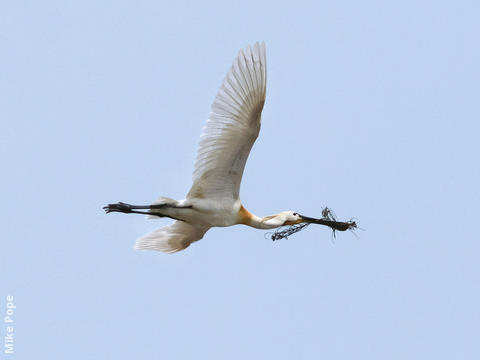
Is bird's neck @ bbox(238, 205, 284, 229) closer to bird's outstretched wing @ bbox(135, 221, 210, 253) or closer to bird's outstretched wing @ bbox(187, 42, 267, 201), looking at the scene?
bird's outstretched wing @ bbox(187, 42, 267, 201)

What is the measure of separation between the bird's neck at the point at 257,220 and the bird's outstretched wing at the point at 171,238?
0.94 meters

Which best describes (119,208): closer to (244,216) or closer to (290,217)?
(244,216)

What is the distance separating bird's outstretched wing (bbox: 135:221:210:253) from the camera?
14.7 metres

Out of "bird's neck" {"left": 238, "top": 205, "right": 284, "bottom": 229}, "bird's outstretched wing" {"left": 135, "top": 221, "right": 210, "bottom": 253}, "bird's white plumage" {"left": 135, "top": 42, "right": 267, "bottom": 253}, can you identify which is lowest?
"bird's outstretched wing" {"left": 135, "top": 221, "right": 210, "bottom": 253}

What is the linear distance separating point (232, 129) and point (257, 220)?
1876 mm

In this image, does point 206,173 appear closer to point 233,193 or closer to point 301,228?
point 233,193

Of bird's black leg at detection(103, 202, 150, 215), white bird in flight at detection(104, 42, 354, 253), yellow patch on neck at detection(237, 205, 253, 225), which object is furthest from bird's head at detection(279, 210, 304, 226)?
bird's black leg at detection(103, 202, 150, 215)

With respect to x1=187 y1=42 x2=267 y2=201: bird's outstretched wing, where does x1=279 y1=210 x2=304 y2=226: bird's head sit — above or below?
below

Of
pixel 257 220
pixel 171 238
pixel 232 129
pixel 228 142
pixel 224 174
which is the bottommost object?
pixel 171 238

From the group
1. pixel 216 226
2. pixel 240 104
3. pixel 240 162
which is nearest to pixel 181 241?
pixel 216 226

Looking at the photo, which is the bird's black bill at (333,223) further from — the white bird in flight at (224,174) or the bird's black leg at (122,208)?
the bird's black leg at (122,208)

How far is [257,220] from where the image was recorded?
14.1 m

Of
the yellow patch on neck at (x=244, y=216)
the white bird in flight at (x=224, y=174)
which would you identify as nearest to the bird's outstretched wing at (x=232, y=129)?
the white bird in flight at (x=224, y=174)

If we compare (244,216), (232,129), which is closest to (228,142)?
(232,129)
